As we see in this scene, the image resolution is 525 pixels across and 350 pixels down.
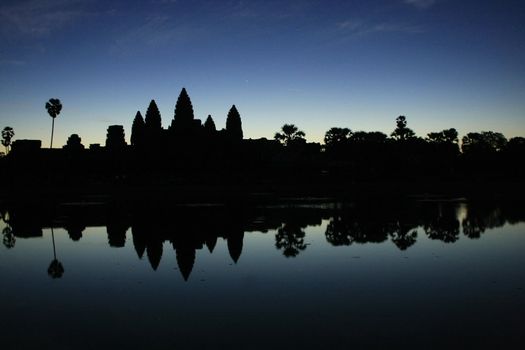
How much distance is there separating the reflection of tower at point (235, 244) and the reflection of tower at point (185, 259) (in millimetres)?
1213

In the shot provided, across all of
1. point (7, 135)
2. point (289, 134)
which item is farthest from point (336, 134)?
point (7, 135)

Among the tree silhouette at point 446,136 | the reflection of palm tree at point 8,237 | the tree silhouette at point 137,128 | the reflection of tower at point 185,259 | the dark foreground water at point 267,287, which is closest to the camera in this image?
the dark foreground water at point 267,287

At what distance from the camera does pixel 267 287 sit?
31.8 feet

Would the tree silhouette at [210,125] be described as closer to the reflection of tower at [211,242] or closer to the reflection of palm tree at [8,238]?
the reflection of palm tree at [8,238]

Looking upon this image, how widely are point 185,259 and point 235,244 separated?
296cm

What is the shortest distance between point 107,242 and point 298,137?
121431 mm

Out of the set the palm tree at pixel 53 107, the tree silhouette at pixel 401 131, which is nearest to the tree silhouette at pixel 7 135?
the palm tree at pixel 53 107

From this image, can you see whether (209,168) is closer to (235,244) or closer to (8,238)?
(8,238)

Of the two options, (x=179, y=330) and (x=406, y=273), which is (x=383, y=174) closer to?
(x=406, y=273)

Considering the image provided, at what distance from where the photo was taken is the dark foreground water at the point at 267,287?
6684 millimetres

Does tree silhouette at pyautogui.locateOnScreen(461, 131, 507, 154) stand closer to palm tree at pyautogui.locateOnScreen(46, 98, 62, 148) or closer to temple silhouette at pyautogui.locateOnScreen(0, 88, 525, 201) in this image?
temple silhouette at pyautogui.locateOnScreen(0, 88, 525, 201)

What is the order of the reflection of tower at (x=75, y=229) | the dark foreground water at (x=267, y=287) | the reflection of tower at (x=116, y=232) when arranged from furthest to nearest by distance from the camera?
the reflection of tower at (x=75, y=229)
the reflection of tower at (x=116, y=232)
the dark foreground water at (x=267, y=287)

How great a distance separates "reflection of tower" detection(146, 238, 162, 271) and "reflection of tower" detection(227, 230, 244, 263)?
219 centimetres

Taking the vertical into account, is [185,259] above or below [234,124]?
below
